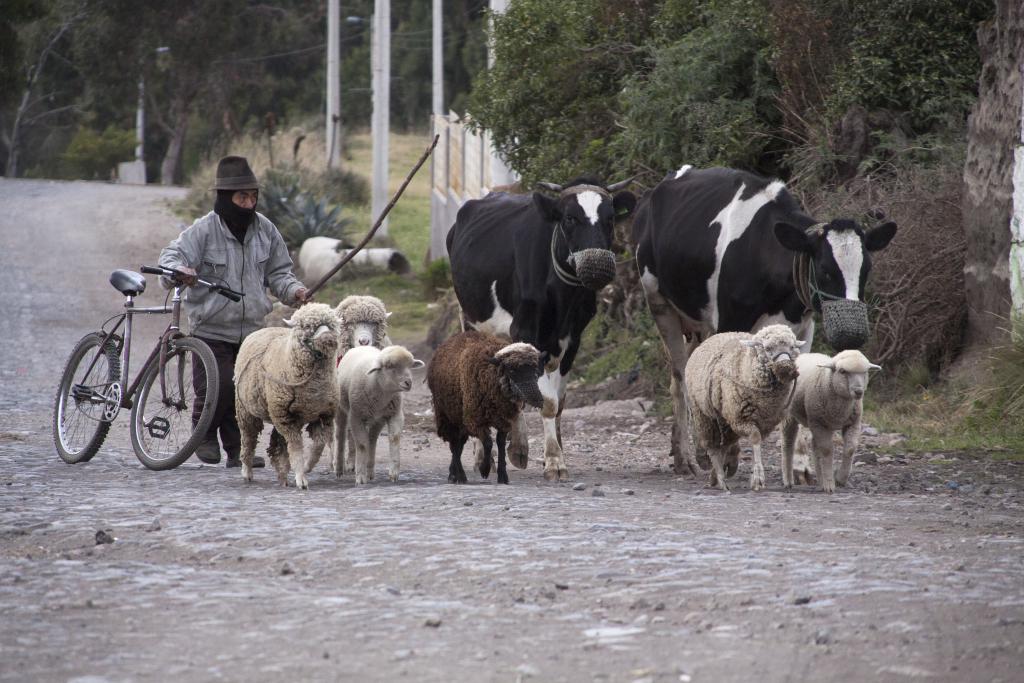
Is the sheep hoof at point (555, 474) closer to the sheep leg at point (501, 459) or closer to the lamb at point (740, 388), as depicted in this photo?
the sheep leg at point (501, 459)

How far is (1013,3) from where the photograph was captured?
14.1 metres

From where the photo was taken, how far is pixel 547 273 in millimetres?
11211

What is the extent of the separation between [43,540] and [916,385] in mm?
9356

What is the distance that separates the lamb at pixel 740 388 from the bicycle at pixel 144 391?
334cm

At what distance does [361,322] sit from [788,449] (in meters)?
3.09

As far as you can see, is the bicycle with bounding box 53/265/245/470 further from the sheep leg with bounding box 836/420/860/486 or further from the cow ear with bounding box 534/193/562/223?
the sheep leg with bounding box 836/420/860/486

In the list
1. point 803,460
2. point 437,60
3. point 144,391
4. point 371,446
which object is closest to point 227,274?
point 144,391

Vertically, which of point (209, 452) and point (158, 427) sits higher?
point (158, 427)

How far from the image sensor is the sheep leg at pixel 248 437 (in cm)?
1009

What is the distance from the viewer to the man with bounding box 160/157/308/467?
11078 mm

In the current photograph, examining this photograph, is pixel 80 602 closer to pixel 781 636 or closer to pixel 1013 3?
pixel 781 636

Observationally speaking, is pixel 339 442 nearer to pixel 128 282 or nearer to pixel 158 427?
pixel 158 427

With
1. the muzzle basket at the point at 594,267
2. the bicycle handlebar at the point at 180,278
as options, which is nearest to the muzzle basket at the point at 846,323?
the muzzle basket at the point at 594,267

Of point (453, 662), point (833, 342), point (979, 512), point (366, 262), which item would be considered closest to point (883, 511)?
point (979, 512)
